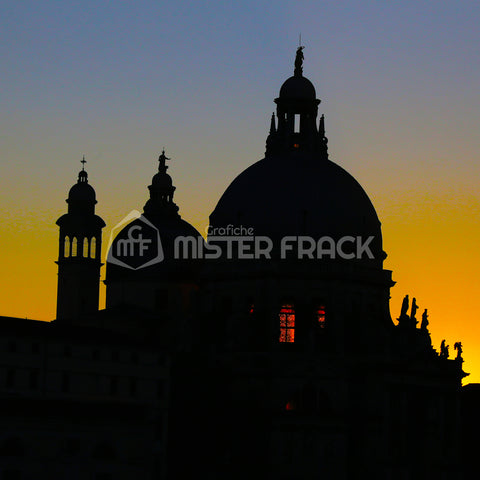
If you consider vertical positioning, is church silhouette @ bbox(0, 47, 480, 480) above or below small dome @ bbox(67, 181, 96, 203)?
below

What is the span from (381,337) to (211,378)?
11187mm

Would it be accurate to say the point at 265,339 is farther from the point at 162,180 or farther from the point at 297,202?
the point at 162,180

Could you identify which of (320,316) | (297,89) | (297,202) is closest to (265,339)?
(320,316)

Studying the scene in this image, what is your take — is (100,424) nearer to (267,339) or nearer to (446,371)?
(267,339)

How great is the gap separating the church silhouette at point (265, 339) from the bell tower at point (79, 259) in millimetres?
132

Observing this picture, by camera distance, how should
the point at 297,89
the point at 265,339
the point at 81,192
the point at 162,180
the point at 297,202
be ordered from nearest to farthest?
the point at 265,339 < the point at 297,202 < the point at 297,89 < the point at 81,192 < the point at 162,180

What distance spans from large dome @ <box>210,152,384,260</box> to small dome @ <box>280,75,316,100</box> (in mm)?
3987

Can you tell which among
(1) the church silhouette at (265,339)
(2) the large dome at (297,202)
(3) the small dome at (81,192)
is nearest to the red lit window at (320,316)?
(1) the church silhouette at (265,339)

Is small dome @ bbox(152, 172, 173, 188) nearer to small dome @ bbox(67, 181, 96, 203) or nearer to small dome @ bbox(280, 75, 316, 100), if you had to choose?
small dome @ bbox(67, 181, 96, 203)

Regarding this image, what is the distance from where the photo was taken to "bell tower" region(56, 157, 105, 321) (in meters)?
140

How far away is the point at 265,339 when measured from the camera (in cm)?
13000

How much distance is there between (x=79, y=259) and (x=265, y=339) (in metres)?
16.8

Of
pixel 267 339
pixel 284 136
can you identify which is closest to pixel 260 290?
pixel 267 339

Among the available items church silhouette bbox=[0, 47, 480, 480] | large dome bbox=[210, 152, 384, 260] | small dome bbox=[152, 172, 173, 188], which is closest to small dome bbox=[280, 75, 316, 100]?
church silhouette bbox=[0, 47, 480, 480]
